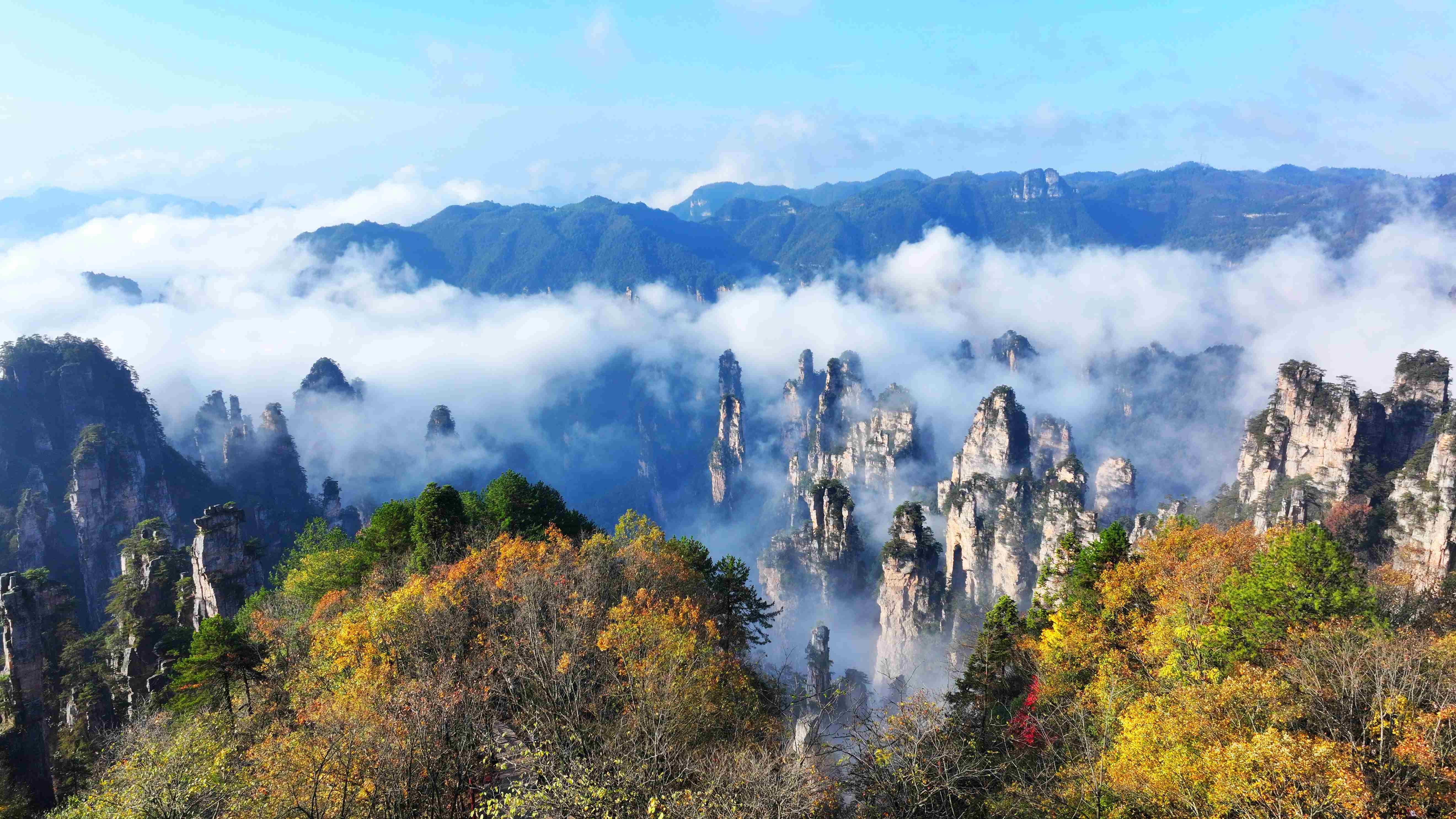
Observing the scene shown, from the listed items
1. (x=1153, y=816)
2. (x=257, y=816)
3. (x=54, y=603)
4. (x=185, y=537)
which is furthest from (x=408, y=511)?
(x=185, y=537)

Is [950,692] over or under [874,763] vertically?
under

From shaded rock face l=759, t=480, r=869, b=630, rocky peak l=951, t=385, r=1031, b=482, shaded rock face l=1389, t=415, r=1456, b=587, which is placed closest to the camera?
shaded rock face l=1389, t=415, r=1456, b=587

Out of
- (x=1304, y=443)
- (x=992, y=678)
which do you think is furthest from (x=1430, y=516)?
(x=992, y=678)

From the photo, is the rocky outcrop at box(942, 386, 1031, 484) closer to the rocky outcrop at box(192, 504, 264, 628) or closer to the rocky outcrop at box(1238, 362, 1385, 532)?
the rocky outcrop at box(1238, 362, 1385, 532)

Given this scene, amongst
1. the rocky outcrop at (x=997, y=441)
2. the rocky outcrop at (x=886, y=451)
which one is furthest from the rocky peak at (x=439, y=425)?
the rocky outcrop at (x=997, y=441)

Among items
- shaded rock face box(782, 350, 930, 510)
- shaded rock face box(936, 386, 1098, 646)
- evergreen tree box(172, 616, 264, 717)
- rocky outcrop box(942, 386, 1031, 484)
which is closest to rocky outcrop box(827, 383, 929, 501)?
shaded rock face box(782, 350, 930, 510)

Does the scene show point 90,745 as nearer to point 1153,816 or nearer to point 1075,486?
point 1153,816

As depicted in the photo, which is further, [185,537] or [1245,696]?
[185,537]
